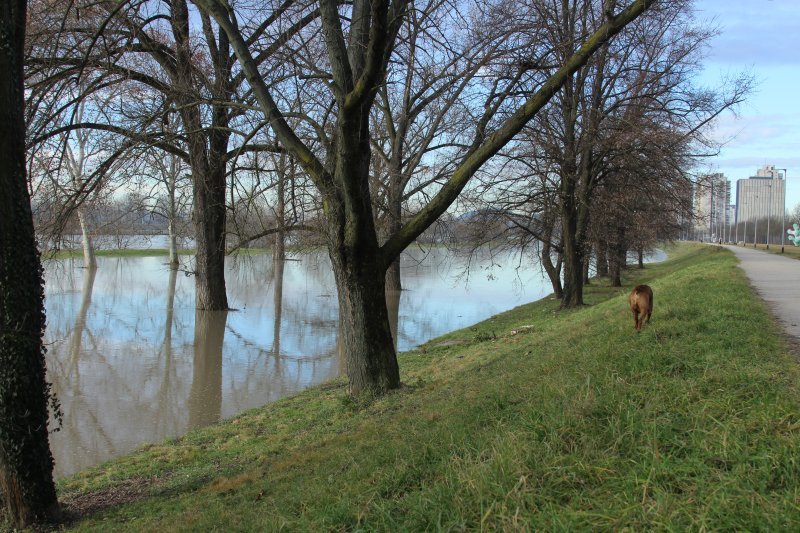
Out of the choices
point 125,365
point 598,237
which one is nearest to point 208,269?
point 125,365

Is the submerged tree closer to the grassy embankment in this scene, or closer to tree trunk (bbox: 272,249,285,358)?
the grassy embankment

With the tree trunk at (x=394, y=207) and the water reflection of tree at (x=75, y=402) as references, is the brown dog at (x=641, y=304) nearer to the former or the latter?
the tree trunk at (x=394, y=207)

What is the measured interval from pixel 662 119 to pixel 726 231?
111009 mm

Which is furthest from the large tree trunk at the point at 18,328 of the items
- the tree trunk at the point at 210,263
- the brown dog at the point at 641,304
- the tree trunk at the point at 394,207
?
the tree trunk at the point at 210,263

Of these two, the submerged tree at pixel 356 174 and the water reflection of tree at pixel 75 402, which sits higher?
the submerged tree at pixel 356 174

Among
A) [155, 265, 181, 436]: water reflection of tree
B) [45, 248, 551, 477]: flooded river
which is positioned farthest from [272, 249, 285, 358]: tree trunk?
[155, 265, 181, 436]: water reflection of tree

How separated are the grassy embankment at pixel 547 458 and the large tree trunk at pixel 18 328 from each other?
635mm

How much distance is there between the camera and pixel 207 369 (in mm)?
14273

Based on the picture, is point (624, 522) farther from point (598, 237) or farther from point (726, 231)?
point (726, 231)

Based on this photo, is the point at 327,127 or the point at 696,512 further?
the point at 327,127

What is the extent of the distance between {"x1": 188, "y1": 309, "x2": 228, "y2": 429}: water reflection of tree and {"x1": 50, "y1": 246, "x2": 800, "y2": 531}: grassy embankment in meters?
2.92

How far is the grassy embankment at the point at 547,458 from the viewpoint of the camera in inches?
123

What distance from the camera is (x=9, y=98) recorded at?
5766 mm

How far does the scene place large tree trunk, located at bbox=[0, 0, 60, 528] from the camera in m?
5.51
